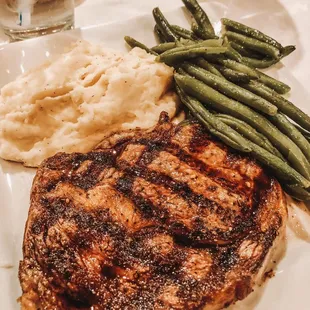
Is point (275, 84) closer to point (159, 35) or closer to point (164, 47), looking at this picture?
point (164, 47)

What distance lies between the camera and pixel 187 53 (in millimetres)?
4012

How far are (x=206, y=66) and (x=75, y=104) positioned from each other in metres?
1.24

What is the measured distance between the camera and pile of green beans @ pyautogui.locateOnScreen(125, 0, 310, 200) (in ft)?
11.3

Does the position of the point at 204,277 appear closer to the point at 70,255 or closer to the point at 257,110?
the point at 70,255

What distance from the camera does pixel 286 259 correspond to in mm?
3115

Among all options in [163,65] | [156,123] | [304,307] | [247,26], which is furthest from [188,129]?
[247,26]

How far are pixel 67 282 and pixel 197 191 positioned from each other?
3.35ft

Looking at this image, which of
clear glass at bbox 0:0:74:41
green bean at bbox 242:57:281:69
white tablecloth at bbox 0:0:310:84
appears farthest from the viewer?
Result: white tablecloth at bbox 0:0:310:84

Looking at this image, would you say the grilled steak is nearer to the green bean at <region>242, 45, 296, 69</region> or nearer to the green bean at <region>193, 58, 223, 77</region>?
the green bean at <region>193, 58, 223, 77</region>

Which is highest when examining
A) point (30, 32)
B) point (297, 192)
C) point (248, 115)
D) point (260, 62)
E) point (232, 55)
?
point (232, 55)

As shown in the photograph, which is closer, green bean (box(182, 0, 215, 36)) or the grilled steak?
the grilled steak

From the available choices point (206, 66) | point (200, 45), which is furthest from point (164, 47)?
point (206, 66)

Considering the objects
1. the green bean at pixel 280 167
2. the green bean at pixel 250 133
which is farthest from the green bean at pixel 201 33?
the green bean at pixel 280 167

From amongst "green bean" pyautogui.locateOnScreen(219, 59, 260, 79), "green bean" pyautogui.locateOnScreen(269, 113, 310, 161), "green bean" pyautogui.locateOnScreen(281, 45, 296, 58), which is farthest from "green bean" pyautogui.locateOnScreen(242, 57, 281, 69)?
"green bean" pyautogui.locateOnScreen(269, 113, 310, 161)
